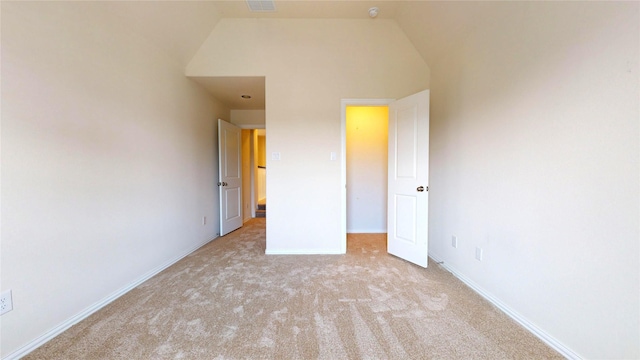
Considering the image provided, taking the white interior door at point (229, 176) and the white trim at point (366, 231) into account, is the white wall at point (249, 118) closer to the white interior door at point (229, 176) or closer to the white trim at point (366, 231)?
the white interior door at point (229, 176)

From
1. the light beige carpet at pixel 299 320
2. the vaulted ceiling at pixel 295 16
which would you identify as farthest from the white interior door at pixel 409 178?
the vaulted ceiling at pixel 295 16

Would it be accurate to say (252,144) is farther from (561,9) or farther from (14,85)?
(561,9)

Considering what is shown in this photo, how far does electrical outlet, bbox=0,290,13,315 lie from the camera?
3.85 feet

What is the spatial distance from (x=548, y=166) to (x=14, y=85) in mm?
3119

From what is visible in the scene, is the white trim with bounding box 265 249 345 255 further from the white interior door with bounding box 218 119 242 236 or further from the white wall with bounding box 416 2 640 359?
the white wall with bounding box 416 2 640 359

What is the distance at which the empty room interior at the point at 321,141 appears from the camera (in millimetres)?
1097

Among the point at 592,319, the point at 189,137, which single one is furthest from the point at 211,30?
the point at 592,319

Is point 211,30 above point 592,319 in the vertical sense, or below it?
above

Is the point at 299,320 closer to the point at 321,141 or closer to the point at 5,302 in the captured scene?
the point at 5,302

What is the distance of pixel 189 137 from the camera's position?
2.79 meters

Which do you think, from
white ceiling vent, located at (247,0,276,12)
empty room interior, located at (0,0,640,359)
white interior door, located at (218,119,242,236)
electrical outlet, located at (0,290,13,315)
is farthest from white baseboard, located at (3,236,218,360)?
white ceiling vent, located at (247,0,276,12)

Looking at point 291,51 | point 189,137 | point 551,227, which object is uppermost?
point 291,51

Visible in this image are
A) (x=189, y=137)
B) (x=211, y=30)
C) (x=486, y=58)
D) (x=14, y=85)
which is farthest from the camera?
(x=189, y=137)

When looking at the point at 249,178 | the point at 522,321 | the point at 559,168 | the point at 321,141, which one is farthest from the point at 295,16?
the point at 522,321
